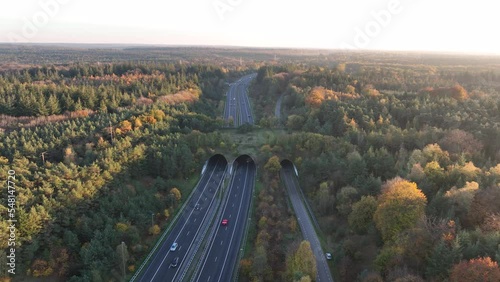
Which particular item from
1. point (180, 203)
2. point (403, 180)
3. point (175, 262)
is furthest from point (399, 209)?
point (180, 203)

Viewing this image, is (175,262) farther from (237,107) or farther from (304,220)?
(237,107)

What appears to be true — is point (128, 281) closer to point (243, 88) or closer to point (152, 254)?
point (152, 254)

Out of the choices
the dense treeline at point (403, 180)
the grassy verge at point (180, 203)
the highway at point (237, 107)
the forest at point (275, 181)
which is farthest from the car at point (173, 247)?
the highway at point (237, 107)

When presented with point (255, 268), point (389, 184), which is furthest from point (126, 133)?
point (389, 184)

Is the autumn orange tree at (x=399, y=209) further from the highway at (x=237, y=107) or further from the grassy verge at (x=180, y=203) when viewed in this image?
the highway at (x=237, y=107)

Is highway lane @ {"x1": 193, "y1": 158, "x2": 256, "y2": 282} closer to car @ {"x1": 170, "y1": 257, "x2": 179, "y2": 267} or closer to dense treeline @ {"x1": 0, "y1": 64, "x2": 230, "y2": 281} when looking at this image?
car @ {"x1": 170, "y1": 257, "x2": 179, "y2": 267}

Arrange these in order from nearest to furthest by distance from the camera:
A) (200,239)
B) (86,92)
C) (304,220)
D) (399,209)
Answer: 1. (399,209)
2. (200,239)
3. (304,220)
4. (86,92)
